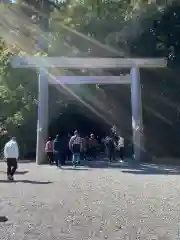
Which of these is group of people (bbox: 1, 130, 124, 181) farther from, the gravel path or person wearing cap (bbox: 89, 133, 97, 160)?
the gravel path

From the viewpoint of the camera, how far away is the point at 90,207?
32.1ft

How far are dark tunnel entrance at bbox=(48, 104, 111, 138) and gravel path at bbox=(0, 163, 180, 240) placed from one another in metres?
12.4

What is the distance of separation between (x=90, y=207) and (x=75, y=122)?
1994 cm

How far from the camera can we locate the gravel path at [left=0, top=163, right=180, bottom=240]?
24.3ft

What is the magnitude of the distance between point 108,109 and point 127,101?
1.55 m

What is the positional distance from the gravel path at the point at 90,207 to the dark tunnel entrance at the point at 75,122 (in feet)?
40.8

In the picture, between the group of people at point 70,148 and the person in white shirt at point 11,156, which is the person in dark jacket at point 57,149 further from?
the person in white shirt at point 11,156

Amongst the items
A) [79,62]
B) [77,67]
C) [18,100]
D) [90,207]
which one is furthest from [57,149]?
[90,207]

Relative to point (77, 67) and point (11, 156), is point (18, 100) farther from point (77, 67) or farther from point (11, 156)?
point (11, 156)

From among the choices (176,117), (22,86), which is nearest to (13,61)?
(22,86)

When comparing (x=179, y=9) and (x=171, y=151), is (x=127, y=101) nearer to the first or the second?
(x=171, y=151)

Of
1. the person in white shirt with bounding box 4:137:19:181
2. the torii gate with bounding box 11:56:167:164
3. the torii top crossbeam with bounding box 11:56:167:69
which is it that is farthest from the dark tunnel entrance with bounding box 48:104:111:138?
the person in white shirt with bounding box 4:137:19:181

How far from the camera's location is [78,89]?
27828mm

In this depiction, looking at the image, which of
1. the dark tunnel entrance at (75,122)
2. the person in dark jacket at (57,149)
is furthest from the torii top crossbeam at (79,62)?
the dark tunnel entrance at (75,122)
